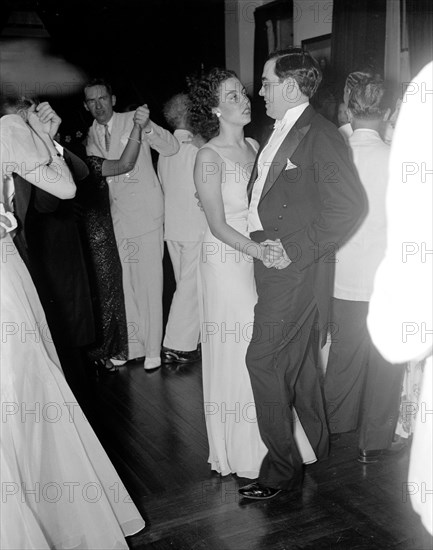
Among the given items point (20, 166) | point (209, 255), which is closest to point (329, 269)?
point (209, 255)

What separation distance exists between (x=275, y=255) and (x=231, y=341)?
45 cm

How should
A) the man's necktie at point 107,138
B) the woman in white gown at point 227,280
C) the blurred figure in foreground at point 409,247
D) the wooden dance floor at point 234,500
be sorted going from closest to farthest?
the blurred figure in foreground at point 409,247, the wooden dance floor at point 234,500, the woman in white gown at point 227,280, the man's necktie at point 107,138

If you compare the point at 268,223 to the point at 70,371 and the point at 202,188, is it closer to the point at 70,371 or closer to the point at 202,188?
the point at 202,188

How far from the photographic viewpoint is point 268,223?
102 inches

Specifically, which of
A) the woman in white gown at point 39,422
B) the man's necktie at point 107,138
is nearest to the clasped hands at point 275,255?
the woman in white gown at point 39,422

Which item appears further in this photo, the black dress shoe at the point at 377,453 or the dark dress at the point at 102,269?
the dark dress at the point at 102,269

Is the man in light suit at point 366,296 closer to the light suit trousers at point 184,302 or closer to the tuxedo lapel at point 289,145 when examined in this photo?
the tuxedo lapel at point 289,145

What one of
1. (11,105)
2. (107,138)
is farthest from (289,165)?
(107,138)

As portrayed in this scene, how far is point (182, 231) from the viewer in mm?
4422

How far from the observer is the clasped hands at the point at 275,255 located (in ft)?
8.41

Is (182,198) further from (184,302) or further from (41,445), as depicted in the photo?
(41,445)

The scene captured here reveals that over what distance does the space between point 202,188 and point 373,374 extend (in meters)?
1.07

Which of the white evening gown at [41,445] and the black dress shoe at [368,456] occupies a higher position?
the white evening gown at [41,445]

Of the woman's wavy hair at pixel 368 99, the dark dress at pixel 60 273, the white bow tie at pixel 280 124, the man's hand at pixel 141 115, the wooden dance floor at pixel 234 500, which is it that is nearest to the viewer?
the wooden dance floor at pixel 234 500
